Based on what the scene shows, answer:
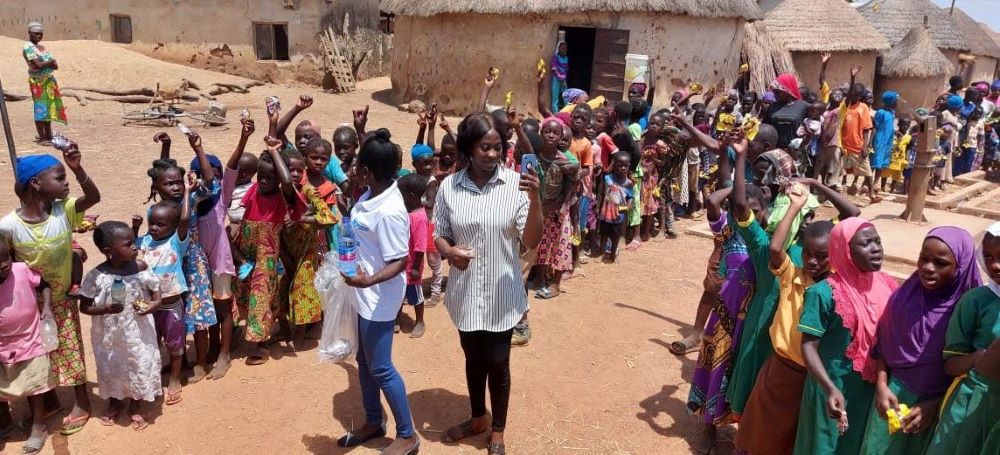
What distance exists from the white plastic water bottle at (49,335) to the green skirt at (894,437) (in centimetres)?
364

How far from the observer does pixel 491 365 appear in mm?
3221

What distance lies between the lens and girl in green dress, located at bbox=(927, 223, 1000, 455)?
6.96ft

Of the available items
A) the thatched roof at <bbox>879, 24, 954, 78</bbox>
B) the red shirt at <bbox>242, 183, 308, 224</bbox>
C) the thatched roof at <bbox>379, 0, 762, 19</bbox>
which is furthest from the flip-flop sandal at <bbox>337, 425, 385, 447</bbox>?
the thatched roof at <bbox>879, 24, 954, 78</bbox>

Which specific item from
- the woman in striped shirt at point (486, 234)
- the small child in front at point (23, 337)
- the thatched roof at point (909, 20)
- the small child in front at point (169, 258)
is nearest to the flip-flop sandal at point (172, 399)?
the small child in front at point (169, 258)

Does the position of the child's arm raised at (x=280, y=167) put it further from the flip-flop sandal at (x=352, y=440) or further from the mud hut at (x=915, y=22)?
the mud hut at (x=915, y=22)

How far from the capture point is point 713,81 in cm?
1360

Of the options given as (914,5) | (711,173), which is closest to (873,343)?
(711,173)

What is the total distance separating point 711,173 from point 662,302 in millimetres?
2704

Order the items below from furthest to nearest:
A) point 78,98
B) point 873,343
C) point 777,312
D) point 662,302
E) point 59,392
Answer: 1. point 78,98
2. point 662,302
3. point 59,392
4. point 777,312
5. point 873,343

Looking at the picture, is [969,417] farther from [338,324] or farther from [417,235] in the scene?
[417,235]

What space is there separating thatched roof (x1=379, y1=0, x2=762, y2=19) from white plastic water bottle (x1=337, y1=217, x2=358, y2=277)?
34.6ft

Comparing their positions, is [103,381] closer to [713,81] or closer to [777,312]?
Result: [777,312]

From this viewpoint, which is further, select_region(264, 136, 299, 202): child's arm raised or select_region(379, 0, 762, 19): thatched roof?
select_region(379, 0, 762, 19): thatched roof

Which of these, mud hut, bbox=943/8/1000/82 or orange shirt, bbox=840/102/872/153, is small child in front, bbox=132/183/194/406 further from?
mud hut, bbox=943/8/1000/82
